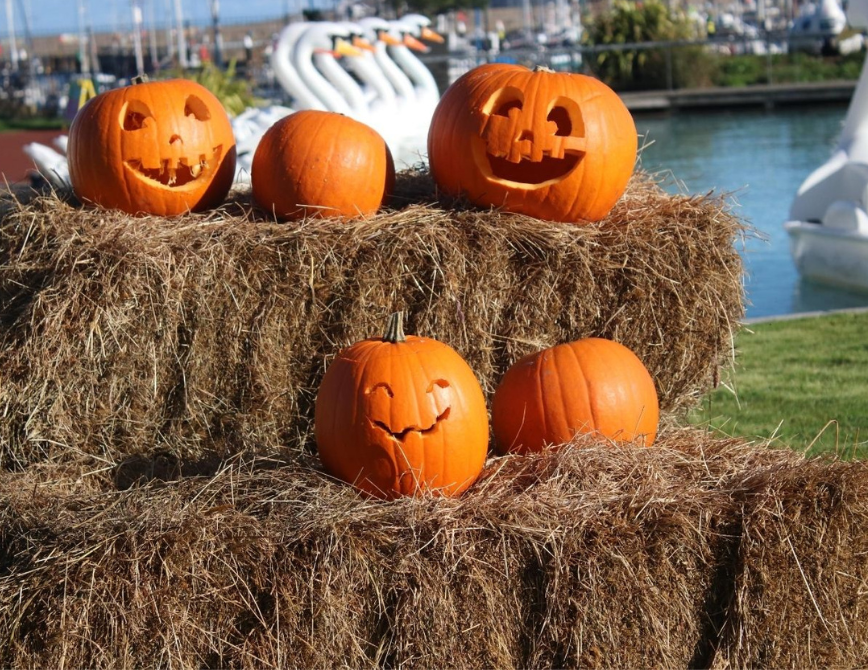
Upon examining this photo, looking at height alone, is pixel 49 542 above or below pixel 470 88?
below

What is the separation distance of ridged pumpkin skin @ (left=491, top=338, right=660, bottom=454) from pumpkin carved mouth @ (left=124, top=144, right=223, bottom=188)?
161 cm

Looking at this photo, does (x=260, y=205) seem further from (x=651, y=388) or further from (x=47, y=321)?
(x=651, y=388)

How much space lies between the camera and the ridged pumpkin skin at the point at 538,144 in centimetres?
444

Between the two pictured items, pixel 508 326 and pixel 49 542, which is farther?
pixel 508 326

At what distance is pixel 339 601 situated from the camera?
3.19 m

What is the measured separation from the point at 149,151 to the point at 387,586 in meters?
2.22

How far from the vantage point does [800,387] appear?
6496 millimetres

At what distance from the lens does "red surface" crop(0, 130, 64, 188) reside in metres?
19.1

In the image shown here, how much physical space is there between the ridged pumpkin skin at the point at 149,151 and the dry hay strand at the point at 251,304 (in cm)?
13

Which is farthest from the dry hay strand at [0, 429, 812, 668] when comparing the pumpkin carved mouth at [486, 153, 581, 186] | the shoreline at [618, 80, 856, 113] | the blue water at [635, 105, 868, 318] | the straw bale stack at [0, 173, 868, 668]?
the shoreline at [618, 80, 856, 113]

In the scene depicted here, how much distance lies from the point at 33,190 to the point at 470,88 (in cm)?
207

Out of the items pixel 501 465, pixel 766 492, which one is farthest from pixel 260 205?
pixel 766 492

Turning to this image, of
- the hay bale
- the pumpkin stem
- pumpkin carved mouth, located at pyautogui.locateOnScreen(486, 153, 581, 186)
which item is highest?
pumpkin carved mouth, located at pyautogui.locateOnScreen(486, 153, 581, 186)

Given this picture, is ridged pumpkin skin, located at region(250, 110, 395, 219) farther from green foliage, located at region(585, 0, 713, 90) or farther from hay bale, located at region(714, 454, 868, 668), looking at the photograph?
green foliage, located at region(585, 0, 713, 90)
